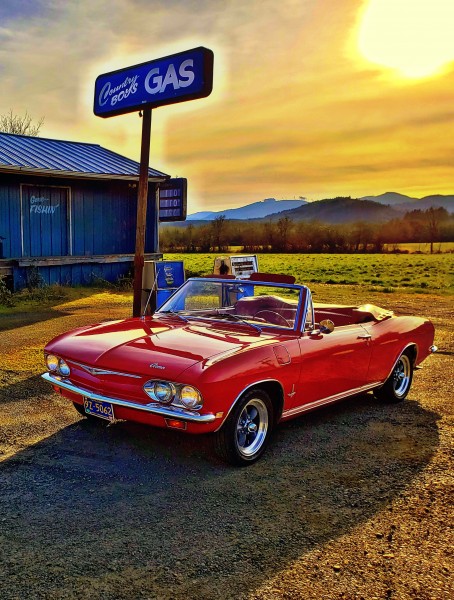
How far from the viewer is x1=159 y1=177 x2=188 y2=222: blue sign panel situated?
18.4m

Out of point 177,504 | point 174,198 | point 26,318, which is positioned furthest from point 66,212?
point 177,504

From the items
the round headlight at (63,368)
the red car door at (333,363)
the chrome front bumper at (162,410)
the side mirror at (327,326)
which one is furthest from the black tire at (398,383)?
the round headlight at (63,368)

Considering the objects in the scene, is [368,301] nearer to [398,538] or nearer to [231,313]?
[231,313]

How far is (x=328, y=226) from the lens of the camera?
2002 inches

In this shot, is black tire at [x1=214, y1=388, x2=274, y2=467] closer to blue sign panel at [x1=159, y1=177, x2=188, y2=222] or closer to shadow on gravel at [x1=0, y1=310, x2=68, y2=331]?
shadow on gravel at [x1=0, y1=310, x2=68, y2=331]

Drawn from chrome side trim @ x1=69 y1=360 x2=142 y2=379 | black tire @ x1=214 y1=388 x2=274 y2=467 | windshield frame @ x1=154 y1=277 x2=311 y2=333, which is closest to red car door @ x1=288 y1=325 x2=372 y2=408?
windshield frame @ x1=154 y1=277 x2=311 y2=333

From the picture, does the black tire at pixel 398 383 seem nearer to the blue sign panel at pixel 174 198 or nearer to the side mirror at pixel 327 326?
the side mirror at pixel 327 326

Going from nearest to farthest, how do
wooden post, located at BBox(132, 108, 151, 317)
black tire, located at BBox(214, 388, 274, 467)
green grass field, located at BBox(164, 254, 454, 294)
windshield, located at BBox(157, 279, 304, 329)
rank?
black tire, located at BBox(214, 388, 274, 467)
windshield, located at BBox(157, 279, 304, 329)
wooden post, located at BBox(132, 108, 151, 317)
green grass field, located at BBox(164, 254, 454, 294)

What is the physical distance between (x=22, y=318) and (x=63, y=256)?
493 cm

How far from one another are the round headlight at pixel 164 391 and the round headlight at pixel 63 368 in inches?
38.2

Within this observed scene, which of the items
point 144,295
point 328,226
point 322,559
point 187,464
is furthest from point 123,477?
point 328,226

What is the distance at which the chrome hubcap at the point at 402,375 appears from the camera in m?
6.25

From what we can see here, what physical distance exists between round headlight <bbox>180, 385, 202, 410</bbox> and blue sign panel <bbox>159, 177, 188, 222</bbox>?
1484cm

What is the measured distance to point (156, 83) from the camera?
349 inches
